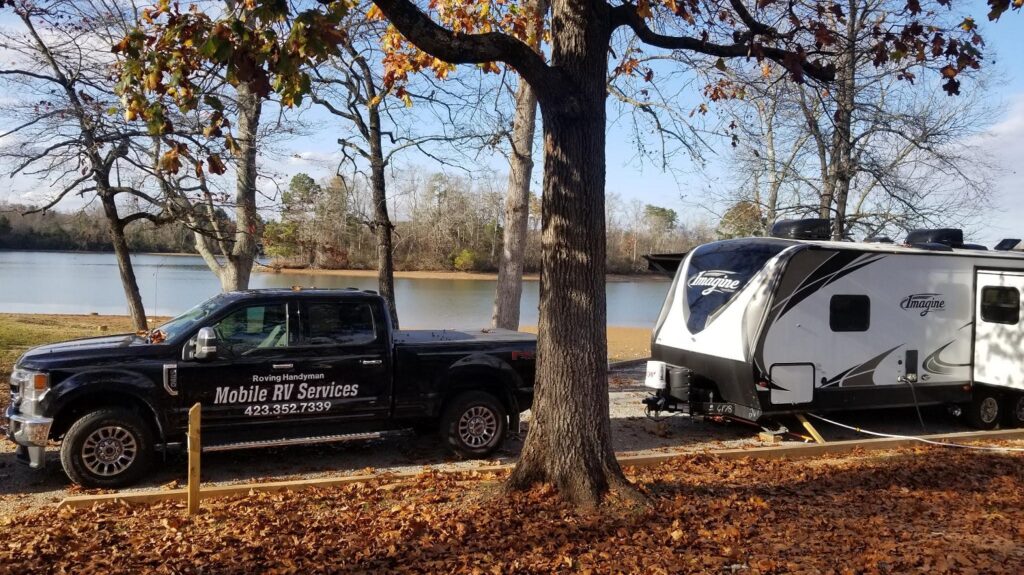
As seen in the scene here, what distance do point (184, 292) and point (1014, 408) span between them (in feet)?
107

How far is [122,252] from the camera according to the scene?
1466 cm

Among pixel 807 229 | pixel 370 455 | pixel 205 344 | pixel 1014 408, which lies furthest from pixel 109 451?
pixel 1014 408

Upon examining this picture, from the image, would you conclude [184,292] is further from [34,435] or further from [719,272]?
[34,435]

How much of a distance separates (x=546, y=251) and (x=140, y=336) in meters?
4.46

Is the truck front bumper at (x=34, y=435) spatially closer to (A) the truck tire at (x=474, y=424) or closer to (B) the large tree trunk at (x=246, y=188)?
(A) the truck tire at (x=474, y=424)

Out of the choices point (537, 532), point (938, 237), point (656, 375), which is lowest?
point (537, 532)

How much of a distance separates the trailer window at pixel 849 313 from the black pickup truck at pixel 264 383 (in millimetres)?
3971

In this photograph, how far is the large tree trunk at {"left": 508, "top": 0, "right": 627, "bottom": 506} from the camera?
5.96m

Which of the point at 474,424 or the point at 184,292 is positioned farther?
the point at 184,292

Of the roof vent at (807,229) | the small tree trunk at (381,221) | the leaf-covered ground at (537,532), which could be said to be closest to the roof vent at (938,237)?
the roof vent at (807,229)

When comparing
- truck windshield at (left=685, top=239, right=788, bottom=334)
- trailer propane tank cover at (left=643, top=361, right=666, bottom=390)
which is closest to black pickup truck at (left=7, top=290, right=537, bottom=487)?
trailer propane tank cover at (left=643, top=361, right=666, bottom=390)

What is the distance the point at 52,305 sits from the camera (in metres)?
31.2

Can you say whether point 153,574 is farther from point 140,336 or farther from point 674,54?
point 674,54

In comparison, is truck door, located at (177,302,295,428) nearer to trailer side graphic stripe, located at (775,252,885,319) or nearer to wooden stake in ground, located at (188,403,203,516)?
wooden stake in ground, located at (188,403,203,516)
